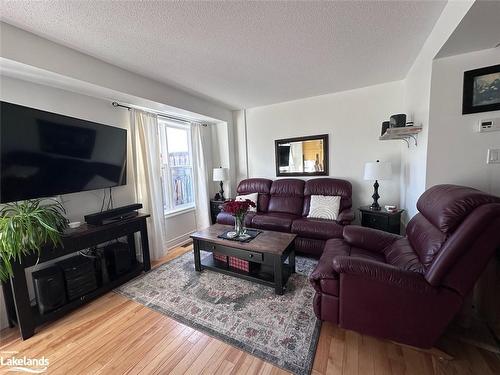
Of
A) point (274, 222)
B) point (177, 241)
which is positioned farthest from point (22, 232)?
point (274, 222)

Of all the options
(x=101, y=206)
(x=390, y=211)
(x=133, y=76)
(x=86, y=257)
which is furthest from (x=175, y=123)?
(x=390, y=211)

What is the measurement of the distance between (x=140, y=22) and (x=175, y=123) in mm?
2097

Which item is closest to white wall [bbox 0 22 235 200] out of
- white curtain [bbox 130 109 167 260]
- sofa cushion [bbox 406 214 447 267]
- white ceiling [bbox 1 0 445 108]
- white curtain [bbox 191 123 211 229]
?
white ceiling [bbox 1 0 445 108]

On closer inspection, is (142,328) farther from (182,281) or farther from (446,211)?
(446,211)

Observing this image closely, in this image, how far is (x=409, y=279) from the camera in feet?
4.24

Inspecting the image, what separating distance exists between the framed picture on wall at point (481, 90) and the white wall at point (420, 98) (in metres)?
0.25

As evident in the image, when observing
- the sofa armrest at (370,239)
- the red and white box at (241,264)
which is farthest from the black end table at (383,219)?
the red and white box at (241,264)

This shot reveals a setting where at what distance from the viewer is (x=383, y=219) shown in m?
2.71

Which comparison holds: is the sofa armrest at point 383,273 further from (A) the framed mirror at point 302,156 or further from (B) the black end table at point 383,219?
(A) the framed mirror at point 302,156

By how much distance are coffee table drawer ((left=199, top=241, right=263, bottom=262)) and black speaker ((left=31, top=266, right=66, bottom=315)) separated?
130 cm

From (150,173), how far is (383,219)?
3.23 meters

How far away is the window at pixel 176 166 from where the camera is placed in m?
3.47

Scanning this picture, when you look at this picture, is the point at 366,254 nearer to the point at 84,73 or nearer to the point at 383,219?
the point at 383,219

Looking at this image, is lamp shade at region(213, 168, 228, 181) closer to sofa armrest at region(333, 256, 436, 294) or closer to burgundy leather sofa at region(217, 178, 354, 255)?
burgundy leather sofa at region(217, 178, 354, 255)
